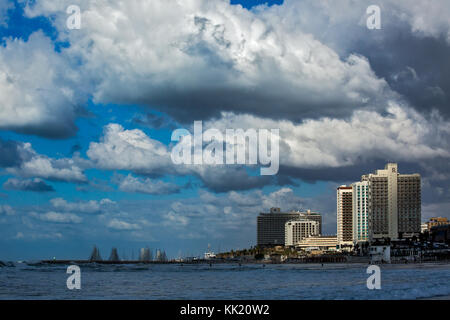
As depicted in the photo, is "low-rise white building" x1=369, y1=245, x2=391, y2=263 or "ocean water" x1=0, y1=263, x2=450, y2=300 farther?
"low-rise white building" x1=369, y1=245, x2=391, y2=263

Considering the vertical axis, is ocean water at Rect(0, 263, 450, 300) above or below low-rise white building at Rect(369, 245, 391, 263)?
above

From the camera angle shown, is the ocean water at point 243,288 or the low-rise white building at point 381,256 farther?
the low-rise white building at point 381,256

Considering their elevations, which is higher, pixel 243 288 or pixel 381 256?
pixel 243 288

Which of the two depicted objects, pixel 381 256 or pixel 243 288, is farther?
pixel 381 256

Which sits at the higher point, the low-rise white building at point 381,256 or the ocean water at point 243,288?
the ocean water at point 243,288
